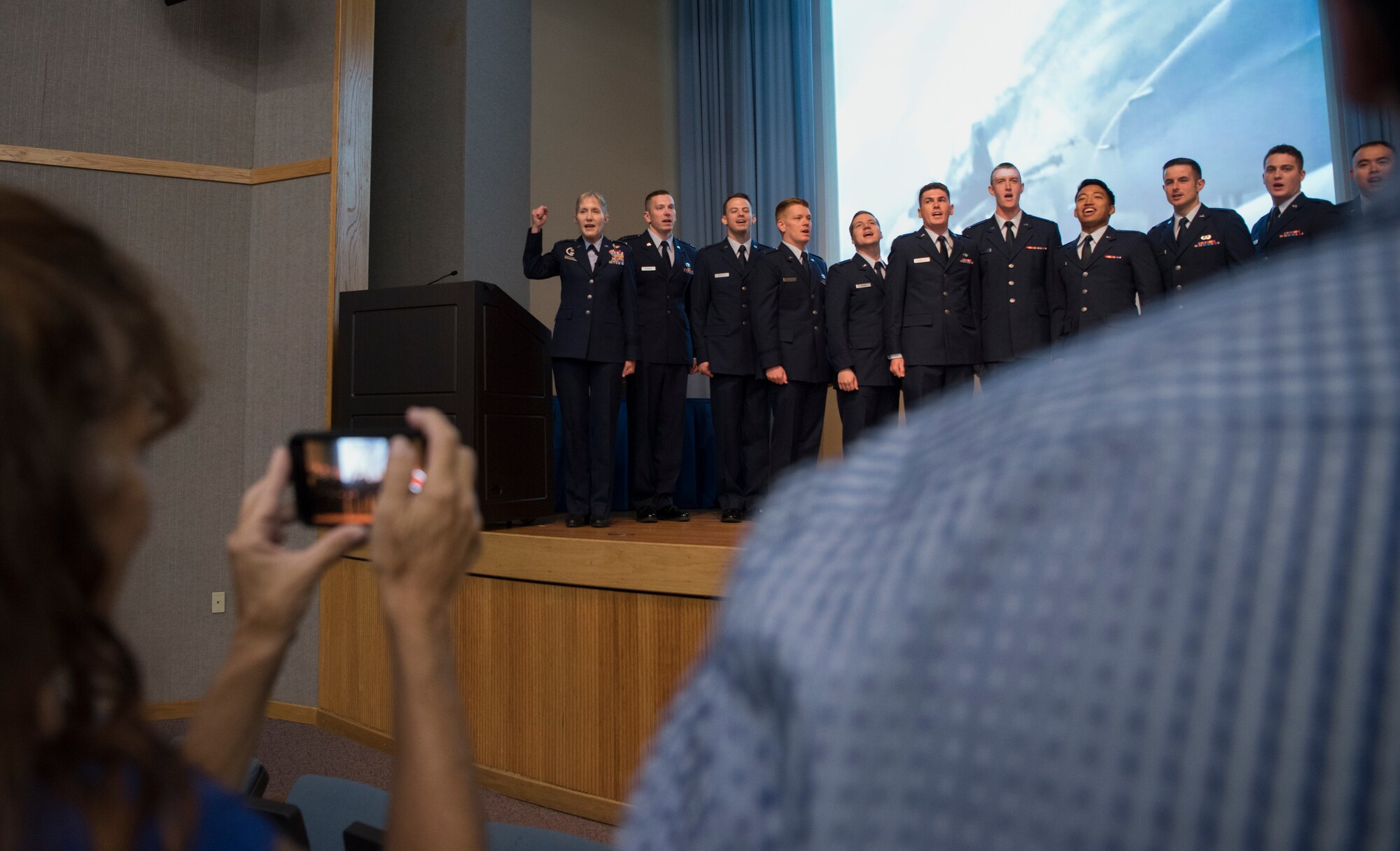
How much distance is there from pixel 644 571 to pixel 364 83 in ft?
8.06

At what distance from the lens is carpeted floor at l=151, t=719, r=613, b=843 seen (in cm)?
239

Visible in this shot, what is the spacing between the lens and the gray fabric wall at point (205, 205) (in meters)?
3.37

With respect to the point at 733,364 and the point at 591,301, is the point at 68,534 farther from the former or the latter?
the point at 733,364

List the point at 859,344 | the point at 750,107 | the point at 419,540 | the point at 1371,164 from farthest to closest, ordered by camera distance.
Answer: the point at 750,107
the point at 859,344
the point at 1371,164
the point at 419,540

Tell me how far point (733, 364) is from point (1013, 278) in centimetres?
130

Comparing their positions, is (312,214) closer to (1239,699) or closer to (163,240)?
(163,240)

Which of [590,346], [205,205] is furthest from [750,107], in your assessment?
[205,205]

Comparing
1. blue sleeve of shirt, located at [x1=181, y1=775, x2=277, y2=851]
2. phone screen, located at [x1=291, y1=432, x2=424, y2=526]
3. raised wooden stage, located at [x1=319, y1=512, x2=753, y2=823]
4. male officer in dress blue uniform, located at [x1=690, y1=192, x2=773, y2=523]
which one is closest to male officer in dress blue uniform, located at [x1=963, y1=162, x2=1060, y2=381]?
male officer in dress blue uniform, located at [x1=690, y1=192, x2=773, y2=523]

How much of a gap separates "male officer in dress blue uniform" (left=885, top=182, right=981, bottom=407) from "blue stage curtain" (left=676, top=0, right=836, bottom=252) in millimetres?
2552

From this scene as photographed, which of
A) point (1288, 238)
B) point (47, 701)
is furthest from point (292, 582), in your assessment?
point (1288, 238)

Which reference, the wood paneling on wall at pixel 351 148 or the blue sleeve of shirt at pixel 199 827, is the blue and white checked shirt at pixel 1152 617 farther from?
the wood paneling on wall at pixel 351 148

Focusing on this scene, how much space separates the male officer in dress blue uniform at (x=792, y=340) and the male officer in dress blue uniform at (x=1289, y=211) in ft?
6.30

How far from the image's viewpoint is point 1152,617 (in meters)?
0.18

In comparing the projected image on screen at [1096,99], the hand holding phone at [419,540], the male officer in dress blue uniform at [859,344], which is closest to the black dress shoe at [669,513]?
the male officer in dress blue uniform at [859,344]
